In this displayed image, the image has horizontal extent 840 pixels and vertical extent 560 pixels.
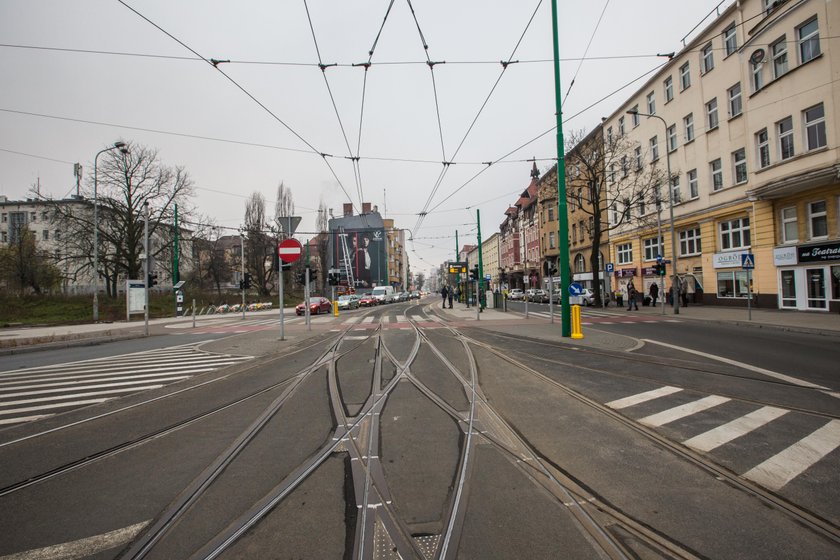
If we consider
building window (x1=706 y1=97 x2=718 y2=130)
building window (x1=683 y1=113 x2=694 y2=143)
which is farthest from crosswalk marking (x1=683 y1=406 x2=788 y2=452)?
building window (x1=683 y1=113 x2=694 y2=143)

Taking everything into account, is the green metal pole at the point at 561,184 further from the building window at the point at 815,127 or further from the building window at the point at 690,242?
the building window at the point at 690,242

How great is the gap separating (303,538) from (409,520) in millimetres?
712

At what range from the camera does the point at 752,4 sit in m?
21.6

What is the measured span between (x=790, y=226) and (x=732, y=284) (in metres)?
4.93

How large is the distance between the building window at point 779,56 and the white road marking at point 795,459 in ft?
74.2

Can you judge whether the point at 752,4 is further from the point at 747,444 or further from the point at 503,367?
the point at 747,444

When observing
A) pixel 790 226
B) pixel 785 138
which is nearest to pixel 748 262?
pixel 790 226

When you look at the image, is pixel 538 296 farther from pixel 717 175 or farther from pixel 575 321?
pixel 575 321

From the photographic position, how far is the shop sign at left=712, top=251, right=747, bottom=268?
23536 millimetres

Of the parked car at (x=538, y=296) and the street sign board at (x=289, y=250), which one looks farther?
the parked car at (x=538, y=296)

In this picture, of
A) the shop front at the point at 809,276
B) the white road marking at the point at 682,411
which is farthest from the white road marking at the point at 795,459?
the shop front at the point at 809,276

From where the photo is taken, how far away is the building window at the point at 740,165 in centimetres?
2320

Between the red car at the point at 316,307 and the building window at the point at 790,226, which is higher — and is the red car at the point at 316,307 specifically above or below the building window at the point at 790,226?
below

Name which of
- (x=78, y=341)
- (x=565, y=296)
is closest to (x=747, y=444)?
(x=565, y=296)
